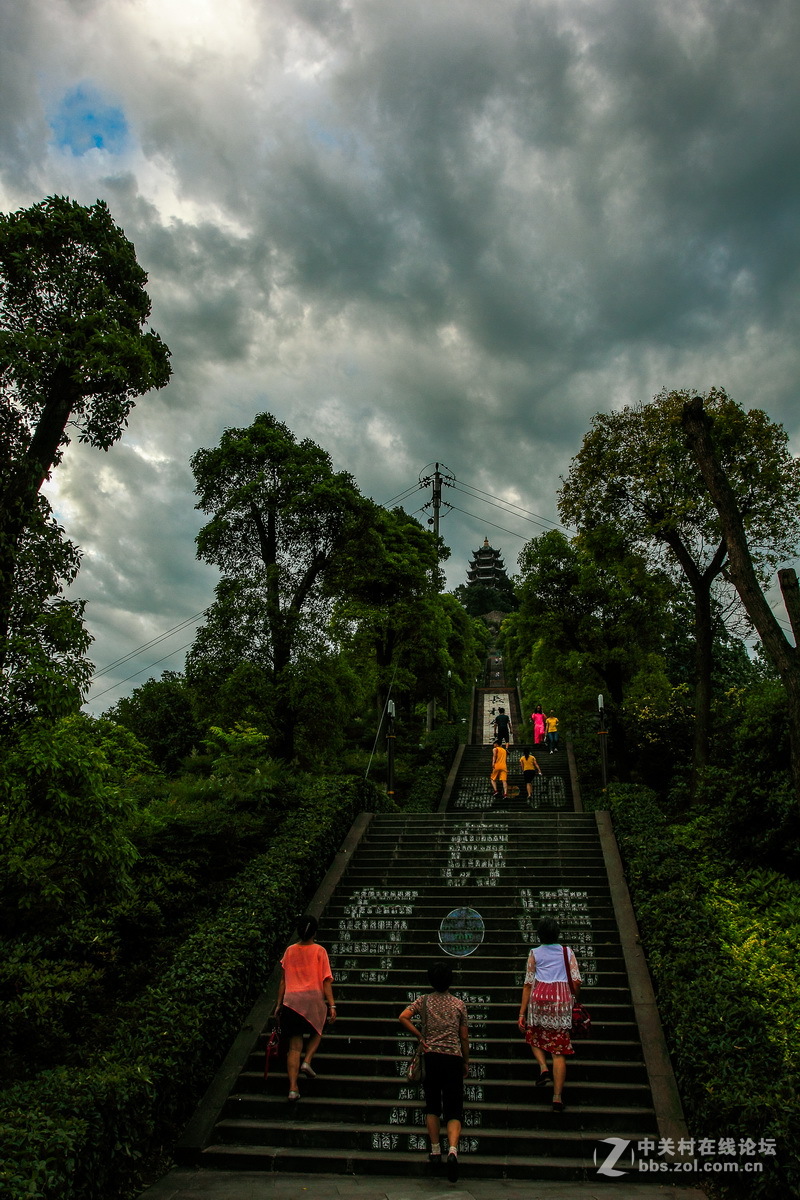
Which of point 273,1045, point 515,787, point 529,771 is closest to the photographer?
point 273,1045

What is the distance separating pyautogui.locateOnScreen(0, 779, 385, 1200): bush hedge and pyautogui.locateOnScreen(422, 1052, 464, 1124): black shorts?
85.2 inches

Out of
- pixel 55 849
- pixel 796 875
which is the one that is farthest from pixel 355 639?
pixel 55 849

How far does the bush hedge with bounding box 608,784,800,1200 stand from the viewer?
208 inches

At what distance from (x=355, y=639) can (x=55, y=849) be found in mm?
18068

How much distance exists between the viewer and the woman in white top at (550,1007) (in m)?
6.34

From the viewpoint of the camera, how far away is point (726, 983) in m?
7.11

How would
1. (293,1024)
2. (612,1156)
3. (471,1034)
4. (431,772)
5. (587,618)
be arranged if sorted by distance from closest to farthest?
(612,1156), (293,1024), (471,1034), (587,618), (431,772)

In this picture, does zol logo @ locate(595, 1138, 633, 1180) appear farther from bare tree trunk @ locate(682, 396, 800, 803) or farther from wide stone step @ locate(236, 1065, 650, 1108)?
bare tree trunk @ locate(682, 396, 800, 803)

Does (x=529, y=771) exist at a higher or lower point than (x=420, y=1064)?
higher

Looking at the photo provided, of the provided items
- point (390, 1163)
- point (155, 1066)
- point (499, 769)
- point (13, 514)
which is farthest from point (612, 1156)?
point (499, 769)

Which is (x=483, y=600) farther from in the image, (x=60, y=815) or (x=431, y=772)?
(x=60, y=815)

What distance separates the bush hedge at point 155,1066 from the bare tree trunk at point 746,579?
7.23 meters

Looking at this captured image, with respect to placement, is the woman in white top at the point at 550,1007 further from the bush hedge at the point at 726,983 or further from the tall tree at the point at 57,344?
the tall tree at the point at 57,344

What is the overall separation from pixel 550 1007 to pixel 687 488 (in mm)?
12630
